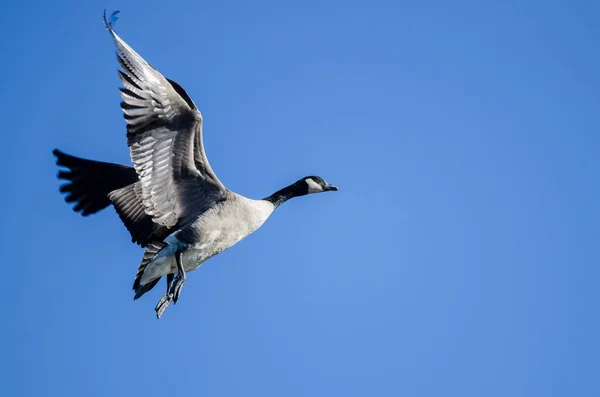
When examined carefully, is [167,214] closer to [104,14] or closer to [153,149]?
[153,149]

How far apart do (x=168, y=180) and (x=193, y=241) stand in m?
0.99

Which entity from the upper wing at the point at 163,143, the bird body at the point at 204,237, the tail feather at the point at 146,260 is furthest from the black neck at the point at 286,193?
the tail feather at the point at 146,260

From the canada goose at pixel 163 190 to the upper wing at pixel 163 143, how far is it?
0.01 metres

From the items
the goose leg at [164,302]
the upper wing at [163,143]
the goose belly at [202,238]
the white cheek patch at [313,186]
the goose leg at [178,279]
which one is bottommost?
the goose leg at [164,302]

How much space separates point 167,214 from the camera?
12.0 meters

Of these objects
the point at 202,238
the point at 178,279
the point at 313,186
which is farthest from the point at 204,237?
the point at 313,186

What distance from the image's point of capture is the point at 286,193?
13.9m

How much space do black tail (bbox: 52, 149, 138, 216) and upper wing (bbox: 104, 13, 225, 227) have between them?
6.06ft

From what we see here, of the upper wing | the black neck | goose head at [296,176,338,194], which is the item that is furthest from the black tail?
goose head at [296,176,338,194]

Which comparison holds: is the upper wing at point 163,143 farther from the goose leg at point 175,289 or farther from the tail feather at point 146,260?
the goose leg at point 175,289

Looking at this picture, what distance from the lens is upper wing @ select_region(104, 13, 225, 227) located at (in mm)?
10594

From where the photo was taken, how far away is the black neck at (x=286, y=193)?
1368 centimetres

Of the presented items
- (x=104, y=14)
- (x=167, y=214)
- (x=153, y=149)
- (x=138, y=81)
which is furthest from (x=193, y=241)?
(x=104, y=14)

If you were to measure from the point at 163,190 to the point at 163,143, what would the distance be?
0.86 meters
